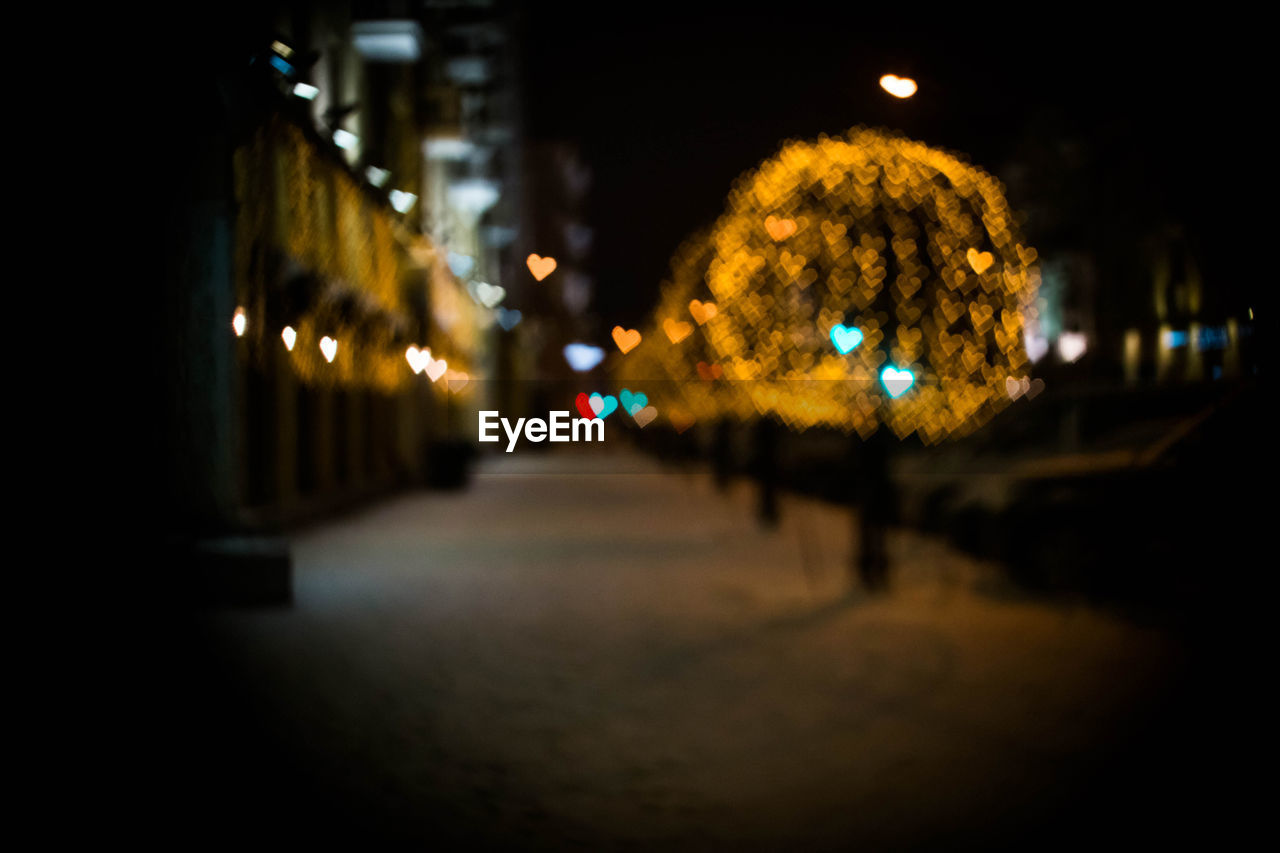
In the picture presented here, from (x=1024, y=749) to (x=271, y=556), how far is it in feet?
21.0

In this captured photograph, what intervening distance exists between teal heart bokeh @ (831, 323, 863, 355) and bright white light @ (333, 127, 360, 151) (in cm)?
967

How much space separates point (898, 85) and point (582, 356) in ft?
222

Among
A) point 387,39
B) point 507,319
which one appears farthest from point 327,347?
point 507,319

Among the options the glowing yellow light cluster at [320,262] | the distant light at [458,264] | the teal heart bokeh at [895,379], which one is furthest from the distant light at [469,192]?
the teal heart bokeh at [895,379]

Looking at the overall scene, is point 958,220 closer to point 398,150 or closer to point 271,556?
point 271,556

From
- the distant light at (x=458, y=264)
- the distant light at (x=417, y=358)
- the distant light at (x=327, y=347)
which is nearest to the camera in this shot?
the distant light at (x=327, y=347)

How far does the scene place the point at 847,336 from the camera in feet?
37.3

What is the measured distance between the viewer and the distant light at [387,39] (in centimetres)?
2408

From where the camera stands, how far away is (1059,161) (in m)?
30.5

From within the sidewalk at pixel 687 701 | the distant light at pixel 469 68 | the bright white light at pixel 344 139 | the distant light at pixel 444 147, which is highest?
the distant light at pixel 469 68

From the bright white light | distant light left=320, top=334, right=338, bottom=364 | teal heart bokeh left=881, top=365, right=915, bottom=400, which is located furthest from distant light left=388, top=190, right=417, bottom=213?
teal heart bokeh left=881, top=365, right=915, bottom=400

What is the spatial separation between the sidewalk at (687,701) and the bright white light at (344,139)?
7.83 m

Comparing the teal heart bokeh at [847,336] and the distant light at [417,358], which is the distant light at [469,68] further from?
the teal heart bokeh at [847,336]

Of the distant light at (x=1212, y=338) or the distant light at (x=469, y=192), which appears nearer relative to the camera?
the distant light at (x=1212, y=338)
